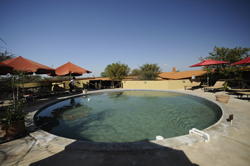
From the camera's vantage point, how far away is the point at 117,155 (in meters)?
2.42

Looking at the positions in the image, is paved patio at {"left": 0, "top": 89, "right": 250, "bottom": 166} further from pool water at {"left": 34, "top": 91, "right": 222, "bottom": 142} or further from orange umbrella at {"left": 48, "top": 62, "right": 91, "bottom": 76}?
orange umbrella at {"left": 48, "top": 62, "right": 91, "bottom": 76}

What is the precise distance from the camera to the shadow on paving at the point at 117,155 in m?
2.17

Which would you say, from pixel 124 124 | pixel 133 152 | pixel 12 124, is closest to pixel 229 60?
pixel 124 124

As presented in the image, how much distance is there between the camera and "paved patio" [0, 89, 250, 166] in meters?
2.20

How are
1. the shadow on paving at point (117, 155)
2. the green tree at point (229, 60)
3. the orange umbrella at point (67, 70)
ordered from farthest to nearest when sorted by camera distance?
1. the green tree at point (229, 60)
2. the orange umbrella at point (67, 70)
3. the shadow on paving at point (117, 155)

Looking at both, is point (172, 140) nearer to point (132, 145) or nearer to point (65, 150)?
point (132, 145)

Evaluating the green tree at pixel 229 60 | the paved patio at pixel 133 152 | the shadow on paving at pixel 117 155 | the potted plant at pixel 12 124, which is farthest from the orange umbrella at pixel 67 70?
the green tree at pixel 229 60

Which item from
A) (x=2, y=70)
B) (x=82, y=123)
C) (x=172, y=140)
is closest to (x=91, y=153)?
(x=172, y=140)

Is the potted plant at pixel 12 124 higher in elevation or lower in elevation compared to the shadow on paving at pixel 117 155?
higher

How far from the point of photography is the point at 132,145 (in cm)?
270

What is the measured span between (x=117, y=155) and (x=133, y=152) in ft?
1.20

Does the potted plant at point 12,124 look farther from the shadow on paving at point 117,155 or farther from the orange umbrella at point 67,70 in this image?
the orange umbrella at point 67,70

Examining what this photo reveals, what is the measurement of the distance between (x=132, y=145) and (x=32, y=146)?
252cm

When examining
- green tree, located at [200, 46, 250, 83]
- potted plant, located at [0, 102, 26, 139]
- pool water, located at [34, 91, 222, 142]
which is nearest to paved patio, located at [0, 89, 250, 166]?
potted plant, located at [0, 102, 26, 139]
